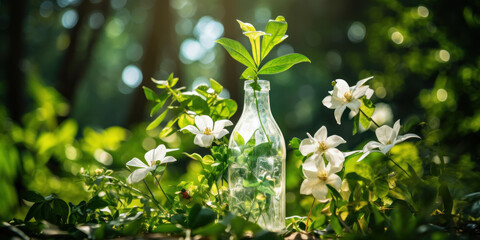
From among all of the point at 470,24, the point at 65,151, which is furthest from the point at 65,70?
the point at 470,24

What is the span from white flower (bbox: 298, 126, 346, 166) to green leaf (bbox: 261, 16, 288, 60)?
7.3 inches

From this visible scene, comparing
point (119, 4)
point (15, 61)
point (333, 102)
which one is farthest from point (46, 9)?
point (333, 102)

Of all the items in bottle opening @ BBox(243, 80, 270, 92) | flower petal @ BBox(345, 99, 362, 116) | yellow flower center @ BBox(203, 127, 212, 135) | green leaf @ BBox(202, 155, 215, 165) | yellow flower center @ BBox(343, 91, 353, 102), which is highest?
bottle opening @ BBox(243, 80, 270, 92)

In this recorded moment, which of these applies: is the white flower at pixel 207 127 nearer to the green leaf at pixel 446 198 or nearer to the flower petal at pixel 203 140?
the flower petal at pixel 203 140

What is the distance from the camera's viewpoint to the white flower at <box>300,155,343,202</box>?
58 centimetres

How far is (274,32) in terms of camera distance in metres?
0.63

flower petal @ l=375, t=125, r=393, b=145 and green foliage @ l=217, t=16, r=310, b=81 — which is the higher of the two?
green foliage @ l=217, t=16, r=310, b=81

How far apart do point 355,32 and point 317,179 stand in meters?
5.46

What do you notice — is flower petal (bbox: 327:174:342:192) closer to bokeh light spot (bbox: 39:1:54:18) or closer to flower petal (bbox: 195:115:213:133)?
flower petal (bbox: 195:115:213:133)

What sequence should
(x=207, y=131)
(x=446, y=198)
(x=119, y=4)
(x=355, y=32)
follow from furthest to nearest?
(x=119, y=4) < (x=355, y=32) < (x=207, y=131) < (x=446, y=198)

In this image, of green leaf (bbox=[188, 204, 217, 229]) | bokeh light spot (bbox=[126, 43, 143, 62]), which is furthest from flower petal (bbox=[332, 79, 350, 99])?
bokeh light spot (bbox=[126, 43, 143, 62])

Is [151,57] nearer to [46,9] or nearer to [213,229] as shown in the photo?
[213,229]

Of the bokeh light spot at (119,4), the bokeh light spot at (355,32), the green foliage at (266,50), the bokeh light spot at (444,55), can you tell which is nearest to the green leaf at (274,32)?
the green foliage at (266,50)

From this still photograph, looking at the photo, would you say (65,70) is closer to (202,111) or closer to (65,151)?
(65,151)
